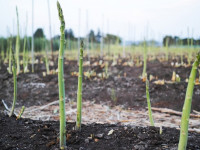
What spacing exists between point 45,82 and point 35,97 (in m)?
0.66

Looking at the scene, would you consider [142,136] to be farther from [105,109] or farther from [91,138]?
[105,109]

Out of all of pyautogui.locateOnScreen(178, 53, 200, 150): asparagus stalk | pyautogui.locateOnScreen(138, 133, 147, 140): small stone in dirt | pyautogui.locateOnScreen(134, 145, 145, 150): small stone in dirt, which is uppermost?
pyautogui.locateOnScreen(178, 53, 200, 150): asparagus stalk

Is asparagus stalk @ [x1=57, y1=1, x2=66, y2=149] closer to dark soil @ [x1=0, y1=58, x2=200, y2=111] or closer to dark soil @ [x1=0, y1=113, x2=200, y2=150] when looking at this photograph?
dark soil @ [x1=0, y1=113, x2=200, y2=150]

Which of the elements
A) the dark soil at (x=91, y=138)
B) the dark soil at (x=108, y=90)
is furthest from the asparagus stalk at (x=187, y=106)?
the dark soil at (x=108, y=90)

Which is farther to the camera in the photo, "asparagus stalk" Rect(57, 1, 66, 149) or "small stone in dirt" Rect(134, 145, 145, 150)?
"small stone in dirt" Rect(134, 145, 145, 150)

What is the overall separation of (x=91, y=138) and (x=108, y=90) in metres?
2.41

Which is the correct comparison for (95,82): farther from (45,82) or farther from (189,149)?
(189,149)

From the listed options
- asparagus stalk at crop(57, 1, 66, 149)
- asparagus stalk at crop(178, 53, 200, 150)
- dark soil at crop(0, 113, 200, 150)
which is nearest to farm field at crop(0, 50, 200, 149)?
dark soil at crop(0, 113, 200, 150)

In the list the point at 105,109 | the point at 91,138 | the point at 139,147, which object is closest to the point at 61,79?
the point at 91,138

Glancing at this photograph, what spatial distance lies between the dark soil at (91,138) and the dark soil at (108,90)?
177 centimetres

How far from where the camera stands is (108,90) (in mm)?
4145

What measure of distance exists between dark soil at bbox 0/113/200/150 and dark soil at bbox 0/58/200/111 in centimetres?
177

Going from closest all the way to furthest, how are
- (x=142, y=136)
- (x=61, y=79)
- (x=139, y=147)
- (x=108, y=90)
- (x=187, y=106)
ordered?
(x=187, y=106), (x=61, y=79), (x=139, y=147), (x=142, y=136), (x=108, y=90)

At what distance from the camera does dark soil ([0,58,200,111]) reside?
3.73 meters
